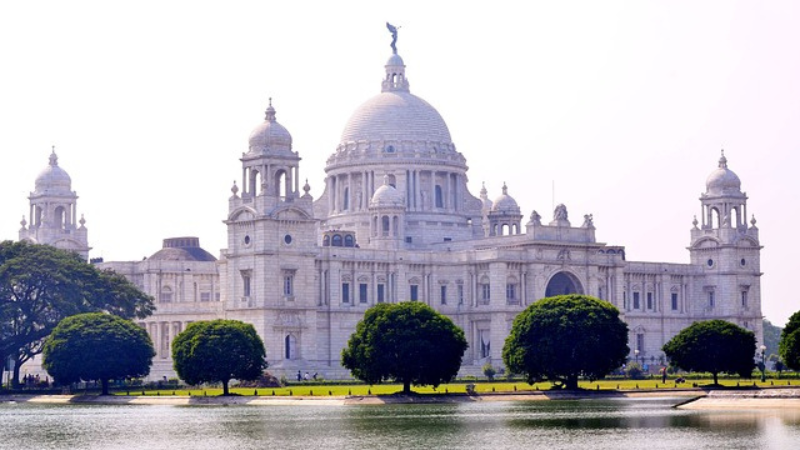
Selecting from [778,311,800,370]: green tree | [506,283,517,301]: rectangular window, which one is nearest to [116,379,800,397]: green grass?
[778,311,800,370]: green tree

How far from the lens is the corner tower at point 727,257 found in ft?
621

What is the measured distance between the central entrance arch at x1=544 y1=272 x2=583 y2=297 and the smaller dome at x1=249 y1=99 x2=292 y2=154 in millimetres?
31244

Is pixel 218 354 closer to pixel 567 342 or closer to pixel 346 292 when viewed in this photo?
pixel 567 342

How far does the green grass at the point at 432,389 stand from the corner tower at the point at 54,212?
4531 cm

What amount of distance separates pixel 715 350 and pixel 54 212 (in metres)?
75.3

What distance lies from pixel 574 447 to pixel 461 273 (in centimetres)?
9252

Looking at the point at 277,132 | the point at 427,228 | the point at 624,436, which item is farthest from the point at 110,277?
the point at 624,436

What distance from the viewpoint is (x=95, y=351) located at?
418ft

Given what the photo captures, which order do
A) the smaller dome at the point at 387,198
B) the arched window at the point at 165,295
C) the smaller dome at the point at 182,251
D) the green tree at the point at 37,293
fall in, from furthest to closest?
the smaller dome at the point at 182,251 < the smaller dome at the point at 387,198 < the arched window at the point at 165,295 < the green tree at the point at 37,293

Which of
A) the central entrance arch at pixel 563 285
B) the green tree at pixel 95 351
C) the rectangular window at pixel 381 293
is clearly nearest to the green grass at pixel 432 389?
the green tree at pixel 95 351

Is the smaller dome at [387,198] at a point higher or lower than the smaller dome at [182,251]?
higher

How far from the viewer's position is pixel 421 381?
4678 inches

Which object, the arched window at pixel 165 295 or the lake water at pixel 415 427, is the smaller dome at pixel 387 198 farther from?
the lake water at pixel 415 427

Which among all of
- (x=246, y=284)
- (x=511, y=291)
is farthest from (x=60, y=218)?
(x=511, y=291)
